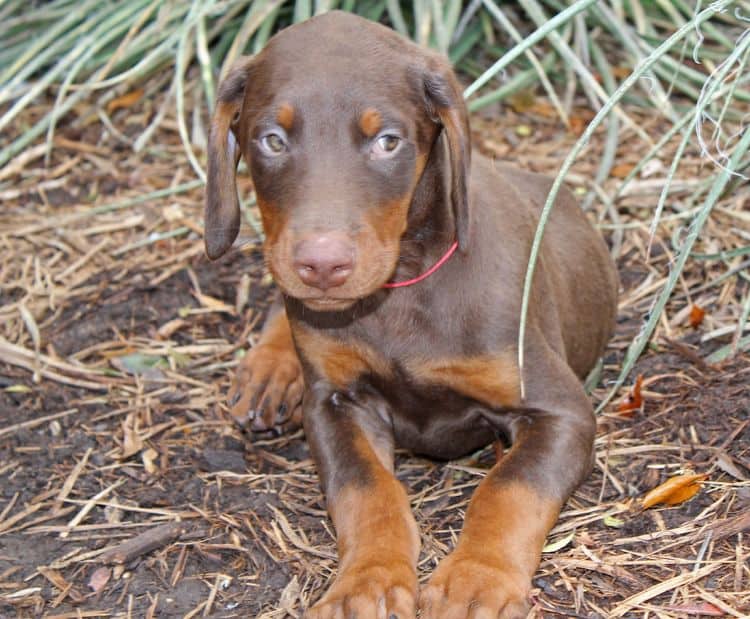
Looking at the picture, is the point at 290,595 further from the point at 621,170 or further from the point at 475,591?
the point at 621,170

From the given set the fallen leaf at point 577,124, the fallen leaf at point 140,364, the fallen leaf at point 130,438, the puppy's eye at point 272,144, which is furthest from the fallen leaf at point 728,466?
the fallen leaf at point 577,124

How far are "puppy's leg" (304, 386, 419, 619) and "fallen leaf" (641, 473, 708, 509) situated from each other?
725 millimetres

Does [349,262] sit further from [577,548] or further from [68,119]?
[68,119]

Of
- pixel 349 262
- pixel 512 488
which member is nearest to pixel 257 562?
pixel 512 488

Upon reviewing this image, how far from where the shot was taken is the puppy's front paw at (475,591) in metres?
3.22

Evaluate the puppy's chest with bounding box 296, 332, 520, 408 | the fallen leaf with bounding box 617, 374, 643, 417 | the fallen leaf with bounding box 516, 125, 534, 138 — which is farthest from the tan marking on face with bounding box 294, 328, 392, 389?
the fallen leaf with bounding box 516, 125, 534, 138

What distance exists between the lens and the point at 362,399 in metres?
4.22

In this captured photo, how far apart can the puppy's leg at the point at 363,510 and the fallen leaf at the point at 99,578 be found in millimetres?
684

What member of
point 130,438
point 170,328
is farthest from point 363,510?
point 170,328

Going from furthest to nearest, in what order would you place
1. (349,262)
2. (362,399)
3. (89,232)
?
(89,232), (362,399), (349,262)

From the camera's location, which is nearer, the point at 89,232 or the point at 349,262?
the point at 349,262

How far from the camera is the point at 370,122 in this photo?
11.4 feet

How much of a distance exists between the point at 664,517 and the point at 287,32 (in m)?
1.79

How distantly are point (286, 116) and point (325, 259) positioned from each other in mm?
455
